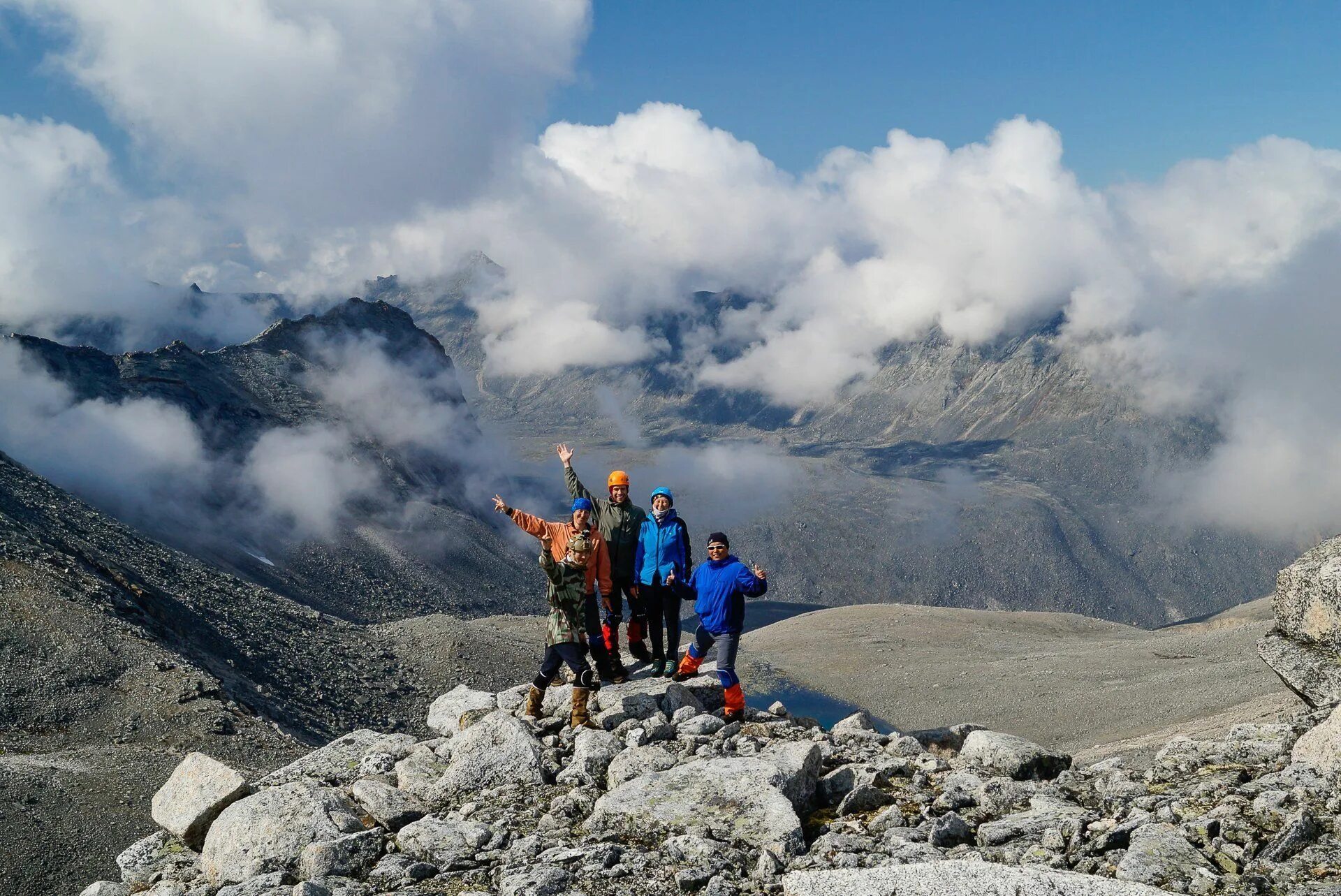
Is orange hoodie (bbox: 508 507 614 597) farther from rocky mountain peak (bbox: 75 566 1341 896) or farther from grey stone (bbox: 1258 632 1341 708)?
grey stone (bbox: 1258 632 1341 708)

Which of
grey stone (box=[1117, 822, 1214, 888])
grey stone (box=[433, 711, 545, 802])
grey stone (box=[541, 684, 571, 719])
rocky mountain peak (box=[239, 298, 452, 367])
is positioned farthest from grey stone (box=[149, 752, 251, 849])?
rocky mountain peak (box=[239, 298, 452, 367])

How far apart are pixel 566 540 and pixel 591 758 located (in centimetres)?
375

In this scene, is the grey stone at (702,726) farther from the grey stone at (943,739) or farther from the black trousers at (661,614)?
the grey stone at (943,739)

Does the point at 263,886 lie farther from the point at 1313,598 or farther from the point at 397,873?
the point at 1313,598

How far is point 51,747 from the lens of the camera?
34.3 m

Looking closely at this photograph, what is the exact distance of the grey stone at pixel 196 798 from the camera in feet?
43.8

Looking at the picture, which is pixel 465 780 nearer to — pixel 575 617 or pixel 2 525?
pixel 575 617

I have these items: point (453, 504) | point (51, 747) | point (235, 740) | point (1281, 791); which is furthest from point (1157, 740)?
point (453, 504)

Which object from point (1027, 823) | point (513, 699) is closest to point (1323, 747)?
point (1027, 823)

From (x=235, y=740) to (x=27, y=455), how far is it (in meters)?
78.8

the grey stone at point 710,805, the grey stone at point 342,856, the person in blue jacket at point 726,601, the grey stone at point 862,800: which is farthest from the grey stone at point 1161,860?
the grey stone at point 342,856

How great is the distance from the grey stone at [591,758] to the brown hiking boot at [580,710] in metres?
0.79

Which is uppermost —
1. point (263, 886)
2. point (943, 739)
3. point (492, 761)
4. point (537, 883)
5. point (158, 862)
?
point (943, 739)

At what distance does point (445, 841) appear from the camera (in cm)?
1159
